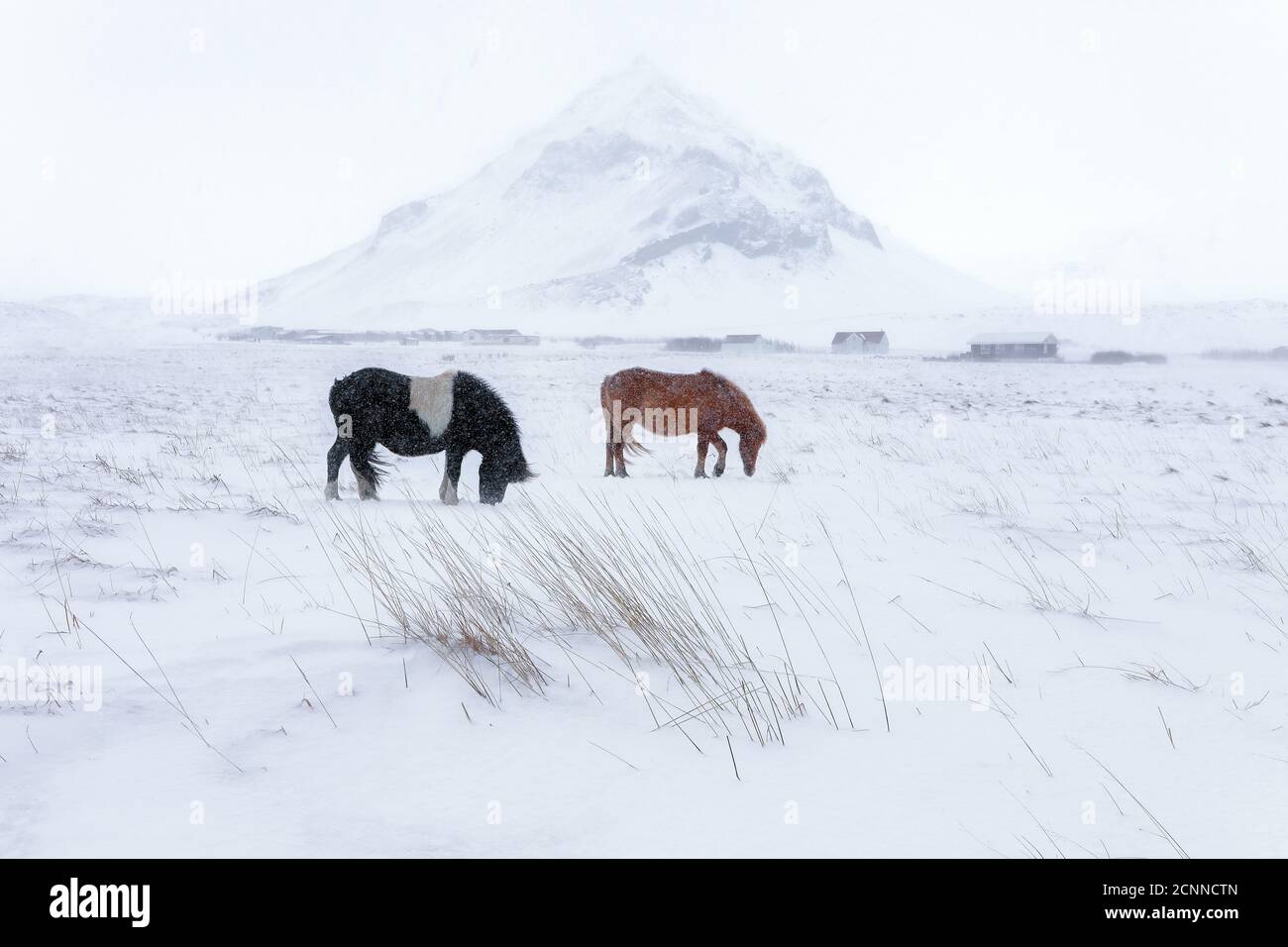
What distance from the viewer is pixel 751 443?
26.9 feet

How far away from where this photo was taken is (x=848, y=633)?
296cm

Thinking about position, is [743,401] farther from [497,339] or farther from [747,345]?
[497,339]

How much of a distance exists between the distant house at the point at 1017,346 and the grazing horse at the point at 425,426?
5087 centimetres

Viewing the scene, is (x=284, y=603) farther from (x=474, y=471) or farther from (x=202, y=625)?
(x=474, y=471)

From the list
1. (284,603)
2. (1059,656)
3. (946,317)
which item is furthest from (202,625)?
(946,317)

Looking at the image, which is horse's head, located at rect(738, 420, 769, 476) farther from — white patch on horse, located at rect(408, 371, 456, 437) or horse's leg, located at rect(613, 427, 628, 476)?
white patch on horse, located at rect(408, 371, 456, 437)

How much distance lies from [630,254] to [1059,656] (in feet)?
669

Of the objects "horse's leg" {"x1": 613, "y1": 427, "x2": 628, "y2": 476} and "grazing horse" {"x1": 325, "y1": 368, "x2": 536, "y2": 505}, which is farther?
"horse's leg" {"x1": 613, "y1": 427, "x2": 628, "y2": 476}

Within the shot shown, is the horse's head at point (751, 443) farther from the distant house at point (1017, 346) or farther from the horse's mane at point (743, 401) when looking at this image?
the distant house at point (1017, 346)

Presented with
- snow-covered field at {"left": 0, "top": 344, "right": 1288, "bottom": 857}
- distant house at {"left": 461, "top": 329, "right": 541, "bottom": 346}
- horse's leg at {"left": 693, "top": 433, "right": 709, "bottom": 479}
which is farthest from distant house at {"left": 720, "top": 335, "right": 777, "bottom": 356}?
snow-covered field at {"left": 0, "top": 344, "right": 1288, "bottom": 857}

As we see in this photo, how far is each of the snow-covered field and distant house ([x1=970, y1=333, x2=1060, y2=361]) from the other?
51524mm

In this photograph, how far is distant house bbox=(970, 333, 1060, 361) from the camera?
5162cm

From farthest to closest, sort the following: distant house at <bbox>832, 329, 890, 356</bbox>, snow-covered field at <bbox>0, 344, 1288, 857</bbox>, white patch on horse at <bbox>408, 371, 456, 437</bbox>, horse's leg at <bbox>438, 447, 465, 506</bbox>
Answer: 1. distant house at <bbox>832, 329, 890, 356</bbox>
2. white patch on horse at <bbox>408, 371, 456, 437</bbox>
3. horse's leg at <bbox>438, 447, 465, 506</bbox>
4. snow-covered field at <bbox>0, 344, 1288, 857</bbox>

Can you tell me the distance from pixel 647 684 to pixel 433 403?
15.1ft
